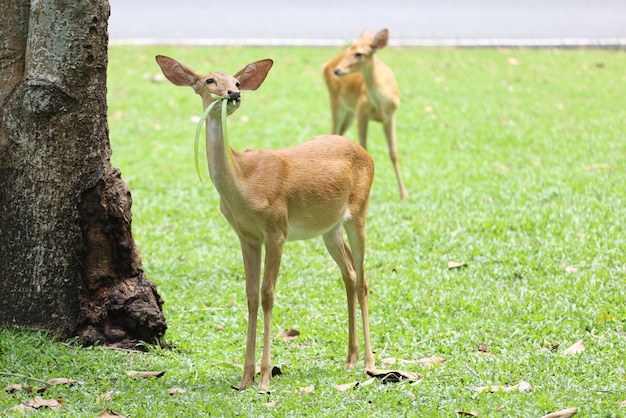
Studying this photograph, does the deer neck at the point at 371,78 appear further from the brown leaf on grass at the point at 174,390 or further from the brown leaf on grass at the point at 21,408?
the brown leaf on grass at the point at 21,408

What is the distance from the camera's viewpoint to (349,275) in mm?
5516

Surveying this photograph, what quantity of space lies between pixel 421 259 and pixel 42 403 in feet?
12.1

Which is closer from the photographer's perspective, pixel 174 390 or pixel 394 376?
pixel 174 390

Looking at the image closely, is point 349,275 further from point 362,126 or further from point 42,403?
point 362,126

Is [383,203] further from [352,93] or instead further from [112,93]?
[112,93]

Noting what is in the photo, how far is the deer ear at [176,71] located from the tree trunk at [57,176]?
0.67m

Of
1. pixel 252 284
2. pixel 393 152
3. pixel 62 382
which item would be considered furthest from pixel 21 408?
pixel 393 152

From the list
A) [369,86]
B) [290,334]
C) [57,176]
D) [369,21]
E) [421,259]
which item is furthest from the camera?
[369,21]

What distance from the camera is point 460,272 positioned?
719 centimetres

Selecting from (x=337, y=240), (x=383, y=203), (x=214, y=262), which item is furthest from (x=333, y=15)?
(x=337, y=240)

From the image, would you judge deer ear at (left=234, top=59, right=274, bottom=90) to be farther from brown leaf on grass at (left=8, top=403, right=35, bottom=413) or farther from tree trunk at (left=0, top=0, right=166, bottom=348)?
brown leaf on grass at (left=8, top=403, right=35, bottom=413)

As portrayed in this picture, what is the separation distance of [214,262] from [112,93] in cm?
644

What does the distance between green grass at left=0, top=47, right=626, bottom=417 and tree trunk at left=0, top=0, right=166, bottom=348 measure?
0.89ft

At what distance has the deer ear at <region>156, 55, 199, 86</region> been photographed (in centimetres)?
492
